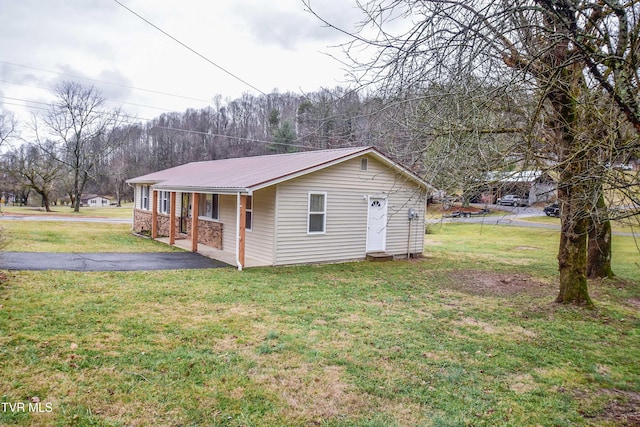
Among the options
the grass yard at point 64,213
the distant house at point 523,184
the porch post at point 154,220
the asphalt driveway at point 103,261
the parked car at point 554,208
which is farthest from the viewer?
the grass yard at point 64,213

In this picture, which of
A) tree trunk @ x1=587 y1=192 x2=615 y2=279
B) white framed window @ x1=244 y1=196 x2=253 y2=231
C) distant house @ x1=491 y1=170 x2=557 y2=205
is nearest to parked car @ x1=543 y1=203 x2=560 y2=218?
distant house @ x1=491 y1=170 x2=557 y2=205

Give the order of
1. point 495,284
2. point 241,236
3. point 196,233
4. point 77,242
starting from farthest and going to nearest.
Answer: point 77,242
point 196,233
point 241,236
point 495,284

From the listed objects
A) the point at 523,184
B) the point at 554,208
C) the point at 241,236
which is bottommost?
the point at 241,236

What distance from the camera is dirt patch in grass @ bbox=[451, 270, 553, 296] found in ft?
32.4

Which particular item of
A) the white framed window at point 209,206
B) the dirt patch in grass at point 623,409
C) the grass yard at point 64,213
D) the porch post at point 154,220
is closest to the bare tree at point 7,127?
the grass yard at point 64,213

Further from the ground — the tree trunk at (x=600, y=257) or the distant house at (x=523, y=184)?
the distant house at (x=523, y=184)

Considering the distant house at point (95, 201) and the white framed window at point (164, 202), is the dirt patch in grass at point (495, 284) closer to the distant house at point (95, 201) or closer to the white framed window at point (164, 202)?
the white framed window at point (164, 202)

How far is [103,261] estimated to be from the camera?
37.6 ft

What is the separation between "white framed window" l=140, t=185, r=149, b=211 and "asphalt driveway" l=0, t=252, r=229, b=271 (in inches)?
300

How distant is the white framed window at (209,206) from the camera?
1520cm

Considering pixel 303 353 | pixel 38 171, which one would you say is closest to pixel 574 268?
pixel 303 353

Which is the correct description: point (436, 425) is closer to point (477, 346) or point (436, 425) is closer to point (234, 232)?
point (477, 346)

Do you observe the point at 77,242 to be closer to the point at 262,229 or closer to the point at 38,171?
the point at 262,229

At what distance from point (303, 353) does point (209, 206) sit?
11.4 metres
